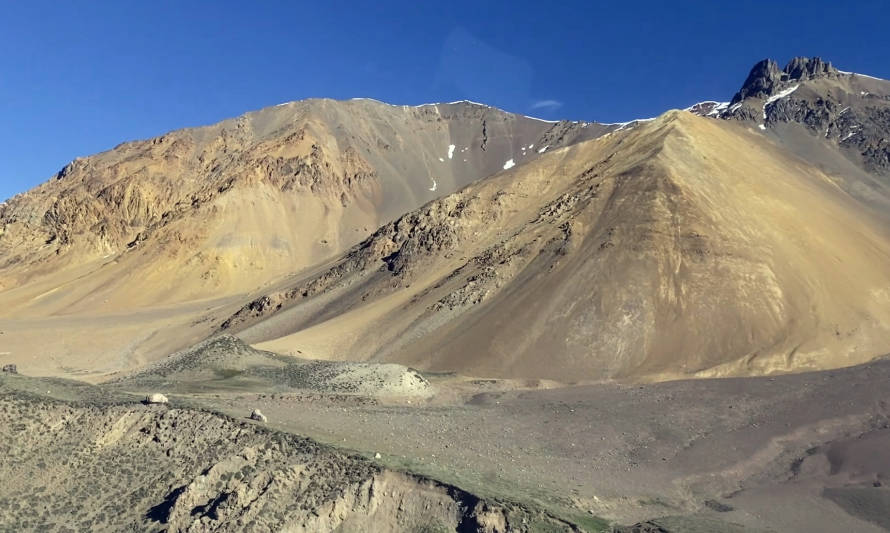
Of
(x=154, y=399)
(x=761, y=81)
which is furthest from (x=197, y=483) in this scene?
(x=761, y=81)

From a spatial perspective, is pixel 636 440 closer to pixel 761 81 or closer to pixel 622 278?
pixel 622 278

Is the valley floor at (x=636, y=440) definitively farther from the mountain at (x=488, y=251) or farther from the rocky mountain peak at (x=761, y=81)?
the rocky mountain peak at (x=761, y=81)

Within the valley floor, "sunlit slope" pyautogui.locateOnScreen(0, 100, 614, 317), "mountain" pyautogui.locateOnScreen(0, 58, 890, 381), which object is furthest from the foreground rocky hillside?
"sunlit slope" pyautogui.locateOnScreen(0, 100, 614, 317)

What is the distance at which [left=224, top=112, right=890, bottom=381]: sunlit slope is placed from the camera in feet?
142

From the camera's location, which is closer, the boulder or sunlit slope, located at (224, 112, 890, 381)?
the boulder

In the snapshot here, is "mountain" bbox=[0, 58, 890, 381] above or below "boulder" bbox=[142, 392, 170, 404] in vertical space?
above

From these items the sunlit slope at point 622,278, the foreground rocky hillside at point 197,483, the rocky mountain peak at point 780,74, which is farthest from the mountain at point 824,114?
the foreground rocky hillside at point 197,483

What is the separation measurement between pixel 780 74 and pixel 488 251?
97.0 meters

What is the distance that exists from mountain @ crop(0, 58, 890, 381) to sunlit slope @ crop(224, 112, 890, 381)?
0.19 meters

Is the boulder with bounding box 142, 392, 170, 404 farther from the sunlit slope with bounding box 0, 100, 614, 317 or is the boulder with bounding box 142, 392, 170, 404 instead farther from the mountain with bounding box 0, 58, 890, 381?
the sunlit slope with bounding box 0, 100, 614, 317

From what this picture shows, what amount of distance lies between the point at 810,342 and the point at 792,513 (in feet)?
73.7

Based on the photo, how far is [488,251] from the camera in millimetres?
57938

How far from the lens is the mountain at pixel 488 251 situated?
147 ft

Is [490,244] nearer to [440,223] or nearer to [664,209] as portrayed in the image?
[440,223]
